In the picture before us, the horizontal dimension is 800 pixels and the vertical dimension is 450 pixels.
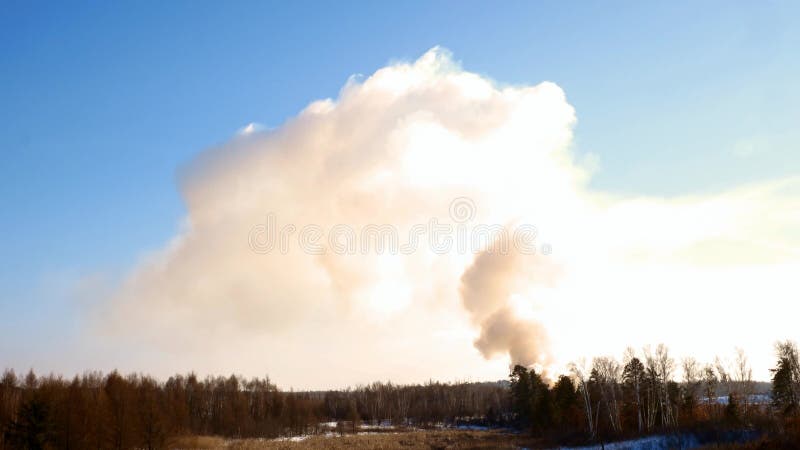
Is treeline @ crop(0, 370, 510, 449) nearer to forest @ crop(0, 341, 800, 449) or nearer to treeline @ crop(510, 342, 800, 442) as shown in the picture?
forest @ crop(0, 341, 800, 449)

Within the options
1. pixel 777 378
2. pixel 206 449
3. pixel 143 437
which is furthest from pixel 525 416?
pixel 143 437

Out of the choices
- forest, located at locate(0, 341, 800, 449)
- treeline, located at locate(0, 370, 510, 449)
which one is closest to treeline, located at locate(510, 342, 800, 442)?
forest, located at locate(0, 341, 800, 449)

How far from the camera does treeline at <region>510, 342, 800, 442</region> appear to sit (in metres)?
51.9

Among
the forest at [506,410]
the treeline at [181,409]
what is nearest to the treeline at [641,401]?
the forest at [506,410]

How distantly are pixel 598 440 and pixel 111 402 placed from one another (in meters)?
49.3

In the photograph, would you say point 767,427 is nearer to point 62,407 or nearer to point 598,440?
point 598,440

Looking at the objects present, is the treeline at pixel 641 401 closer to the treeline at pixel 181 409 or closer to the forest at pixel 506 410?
the forest at pixel 506 410

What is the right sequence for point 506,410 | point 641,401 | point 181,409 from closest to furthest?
point 641,401 → point 181,409 → point 506,410

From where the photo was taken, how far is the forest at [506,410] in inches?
1824

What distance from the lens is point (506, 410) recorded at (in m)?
111

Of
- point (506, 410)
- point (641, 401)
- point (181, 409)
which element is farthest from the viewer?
point (506, 410)

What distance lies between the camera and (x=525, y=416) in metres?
84.9

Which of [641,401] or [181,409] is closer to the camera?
[641,401]

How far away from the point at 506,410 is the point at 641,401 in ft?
171
